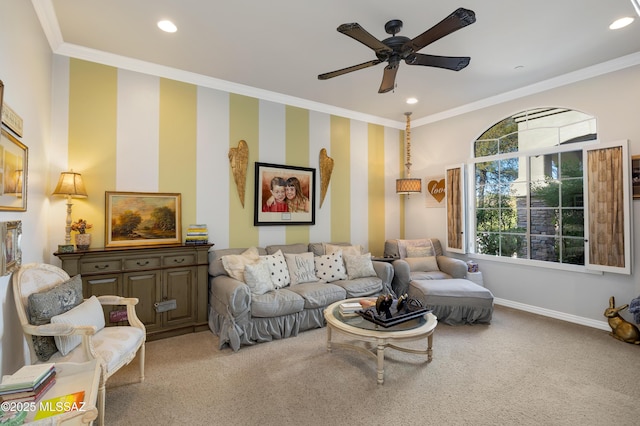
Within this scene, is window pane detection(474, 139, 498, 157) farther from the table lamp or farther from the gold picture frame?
the table lamp

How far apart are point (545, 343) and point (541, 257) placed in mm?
1416

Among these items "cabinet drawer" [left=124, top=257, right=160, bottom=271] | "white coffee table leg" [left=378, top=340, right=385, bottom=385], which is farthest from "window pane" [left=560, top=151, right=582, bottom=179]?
"cabinet drawer" [left=124, top=257, right=160, bottom=271]

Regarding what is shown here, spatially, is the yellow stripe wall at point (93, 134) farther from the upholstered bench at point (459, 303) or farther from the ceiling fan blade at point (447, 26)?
the upholstered bench at point (459, 303)

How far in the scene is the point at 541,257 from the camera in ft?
14.0

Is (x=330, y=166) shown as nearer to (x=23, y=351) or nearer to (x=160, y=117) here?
(x=160, y=117)

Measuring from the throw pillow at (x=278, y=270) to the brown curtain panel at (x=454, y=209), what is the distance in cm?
281

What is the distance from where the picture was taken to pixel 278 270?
382 cm

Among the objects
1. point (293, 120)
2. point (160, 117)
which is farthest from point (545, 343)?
point (160, 117)

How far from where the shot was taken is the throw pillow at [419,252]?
4977 mm

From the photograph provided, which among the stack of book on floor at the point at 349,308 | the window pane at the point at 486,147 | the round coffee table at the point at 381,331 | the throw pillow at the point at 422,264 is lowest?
the round coffee table at the point at 381,331

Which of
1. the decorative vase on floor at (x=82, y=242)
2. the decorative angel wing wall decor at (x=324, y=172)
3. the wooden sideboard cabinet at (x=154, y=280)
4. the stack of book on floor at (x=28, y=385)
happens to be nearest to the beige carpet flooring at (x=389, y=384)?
the wooden sideboard cabinet at (x=154, y=280)

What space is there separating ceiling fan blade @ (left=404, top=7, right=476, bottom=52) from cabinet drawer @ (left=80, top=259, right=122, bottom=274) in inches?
133

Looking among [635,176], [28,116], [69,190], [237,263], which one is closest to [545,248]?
[635,176]

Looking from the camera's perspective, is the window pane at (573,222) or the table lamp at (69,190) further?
the window pane at (573,222)
